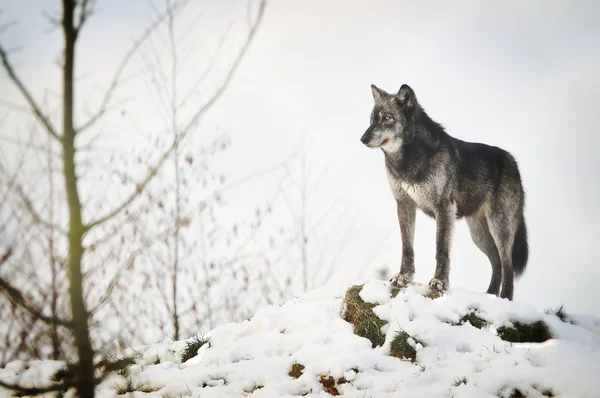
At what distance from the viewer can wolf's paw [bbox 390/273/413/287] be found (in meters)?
5.74

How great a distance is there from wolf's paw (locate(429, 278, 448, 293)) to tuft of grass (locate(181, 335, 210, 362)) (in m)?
2.86

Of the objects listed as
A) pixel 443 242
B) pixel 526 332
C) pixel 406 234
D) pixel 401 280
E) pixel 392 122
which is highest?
pixel 392 122

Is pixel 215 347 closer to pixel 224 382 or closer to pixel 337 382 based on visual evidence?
pixel 224 382

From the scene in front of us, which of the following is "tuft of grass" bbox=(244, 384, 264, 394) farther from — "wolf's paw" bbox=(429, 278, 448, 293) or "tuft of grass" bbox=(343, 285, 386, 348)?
"wolf's paw" bbox=(429, 278, 448, 293)

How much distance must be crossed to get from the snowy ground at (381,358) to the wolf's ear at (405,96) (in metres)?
2.31

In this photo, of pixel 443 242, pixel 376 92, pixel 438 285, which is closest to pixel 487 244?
pixel 443 242

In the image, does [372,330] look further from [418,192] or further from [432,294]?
[418,192]

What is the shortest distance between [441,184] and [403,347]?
215 centimetres

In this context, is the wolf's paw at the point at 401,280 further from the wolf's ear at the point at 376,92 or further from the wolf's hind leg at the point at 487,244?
the wolf's ear at the point at 376,92

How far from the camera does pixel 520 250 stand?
6781 mm

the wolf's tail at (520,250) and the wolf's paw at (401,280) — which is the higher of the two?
the wolf's tail at (520,250)

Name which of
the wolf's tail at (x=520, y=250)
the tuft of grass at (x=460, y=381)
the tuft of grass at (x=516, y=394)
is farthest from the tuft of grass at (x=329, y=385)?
the wolf's tail at (x=520, y=250)

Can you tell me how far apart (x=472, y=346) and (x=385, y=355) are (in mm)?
896

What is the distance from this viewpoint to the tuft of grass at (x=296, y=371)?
4.51 metres
